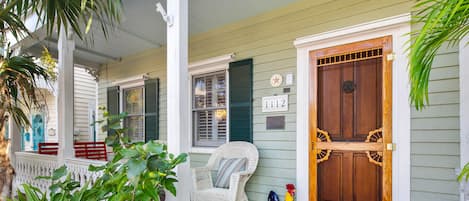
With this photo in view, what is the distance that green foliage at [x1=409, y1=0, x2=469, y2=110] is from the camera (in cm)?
99

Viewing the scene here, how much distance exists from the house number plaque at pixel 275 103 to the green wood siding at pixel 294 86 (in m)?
0.06

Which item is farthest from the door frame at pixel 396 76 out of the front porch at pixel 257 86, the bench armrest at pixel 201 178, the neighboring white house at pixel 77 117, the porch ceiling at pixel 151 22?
the neighboring white house at pixel 77 117

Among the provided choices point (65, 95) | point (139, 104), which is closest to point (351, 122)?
point (65, 95)

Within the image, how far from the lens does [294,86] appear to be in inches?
131

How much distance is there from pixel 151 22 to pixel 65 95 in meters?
1.47

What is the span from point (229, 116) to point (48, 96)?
7609mm

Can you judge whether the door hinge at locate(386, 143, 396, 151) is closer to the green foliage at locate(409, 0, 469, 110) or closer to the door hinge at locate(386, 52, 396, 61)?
the door hinge at locate(386, 52, 396, 61)

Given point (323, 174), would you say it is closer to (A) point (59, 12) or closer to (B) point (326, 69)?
(B) point (326, 69)

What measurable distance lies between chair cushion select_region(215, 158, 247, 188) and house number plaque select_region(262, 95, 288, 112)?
72cm

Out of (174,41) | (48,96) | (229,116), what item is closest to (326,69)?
(229,116)

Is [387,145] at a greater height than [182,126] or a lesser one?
lesser

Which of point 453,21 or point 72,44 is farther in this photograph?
point 72,44

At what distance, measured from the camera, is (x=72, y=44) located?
360 cm

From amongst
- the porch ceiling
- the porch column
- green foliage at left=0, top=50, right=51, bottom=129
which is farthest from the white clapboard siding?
green foliage at left=0, top=50, right=51, bottom=129
